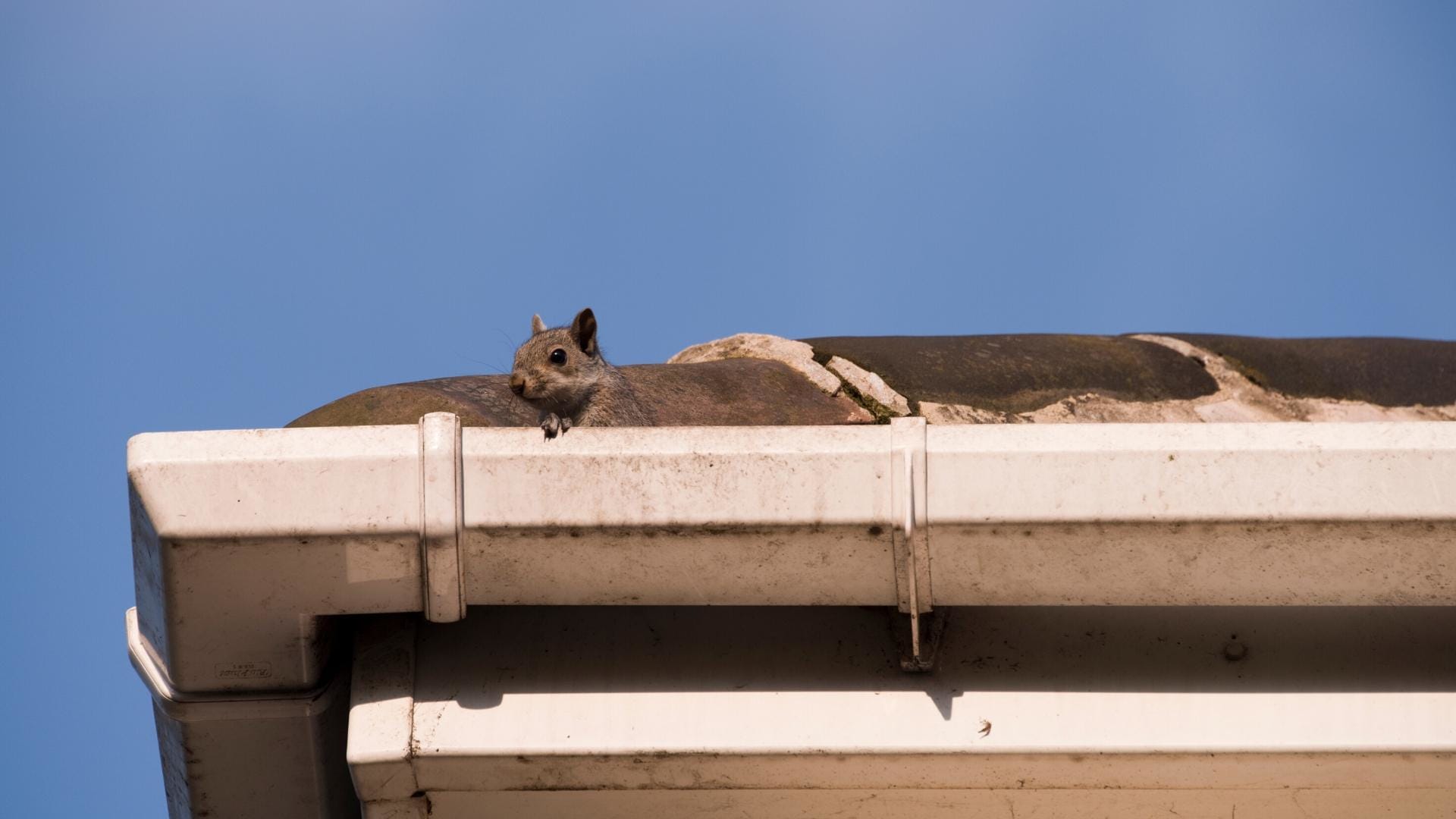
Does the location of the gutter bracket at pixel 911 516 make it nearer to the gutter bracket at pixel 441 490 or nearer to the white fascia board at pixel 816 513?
the white fascia board at pixel 816 513

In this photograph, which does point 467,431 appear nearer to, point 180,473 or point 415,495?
point 415,495

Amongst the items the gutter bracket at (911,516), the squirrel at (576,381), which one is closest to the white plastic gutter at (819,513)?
the gutter bracket at (911,516)

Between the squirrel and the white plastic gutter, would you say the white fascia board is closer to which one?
the white plastic gutter

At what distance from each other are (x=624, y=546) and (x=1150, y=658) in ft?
3.06

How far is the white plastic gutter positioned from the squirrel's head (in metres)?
→ 1.26

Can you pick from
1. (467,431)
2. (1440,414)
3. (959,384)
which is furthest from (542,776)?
(1440,414)

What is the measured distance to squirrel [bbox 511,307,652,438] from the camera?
11.9 ft

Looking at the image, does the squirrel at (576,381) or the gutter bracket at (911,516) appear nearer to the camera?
the gutter bracket at (911,516)

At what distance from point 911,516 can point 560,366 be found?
5.47 ft

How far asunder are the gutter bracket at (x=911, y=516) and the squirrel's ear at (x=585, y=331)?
170 cm

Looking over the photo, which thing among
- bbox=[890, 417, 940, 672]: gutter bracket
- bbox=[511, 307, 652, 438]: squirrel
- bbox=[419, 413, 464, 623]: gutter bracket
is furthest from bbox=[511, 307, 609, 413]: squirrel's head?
bbox=[890, 417, 940, 672]: gutter bracket

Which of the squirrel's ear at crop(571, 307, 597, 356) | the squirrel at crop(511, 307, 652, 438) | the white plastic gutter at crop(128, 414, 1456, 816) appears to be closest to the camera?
the white plastic gutter at crop(128, 414, 1456, 816)

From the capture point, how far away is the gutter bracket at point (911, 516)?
7.48ft

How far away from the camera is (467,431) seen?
234 cm
